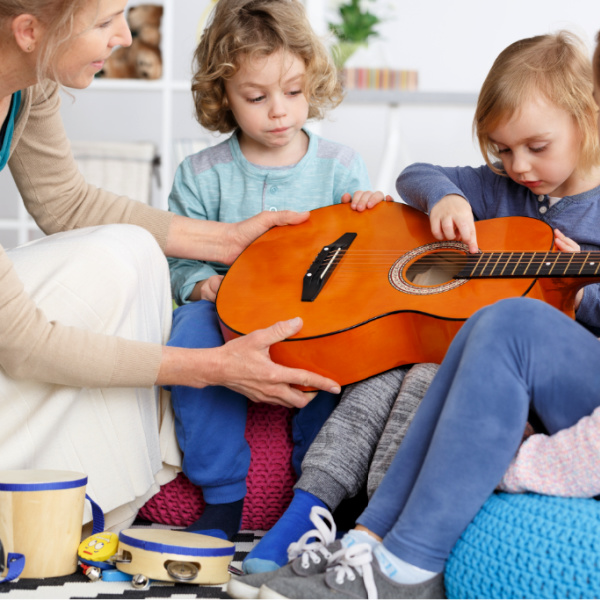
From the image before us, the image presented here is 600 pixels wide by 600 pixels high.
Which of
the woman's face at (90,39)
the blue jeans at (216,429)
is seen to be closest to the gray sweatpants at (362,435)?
the blue jeans at (216,429)

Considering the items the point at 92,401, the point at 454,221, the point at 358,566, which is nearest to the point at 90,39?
the point at 92,401

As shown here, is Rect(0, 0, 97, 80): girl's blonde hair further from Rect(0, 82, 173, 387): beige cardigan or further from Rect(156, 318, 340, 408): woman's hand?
Rect(156, 318, 340, 408): woman's hand

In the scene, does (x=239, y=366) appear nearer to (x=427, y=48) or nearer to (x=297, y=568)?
(x=297, y=568)

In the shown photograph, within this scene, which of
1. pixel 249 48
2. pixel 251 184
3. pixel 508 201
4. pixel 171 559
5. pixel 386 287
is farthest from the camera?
pixel 251 184

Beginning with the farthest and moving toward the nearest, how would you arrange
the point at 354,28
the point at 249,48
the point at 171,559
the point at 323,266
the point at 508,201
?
the point at 354,28, the point at 249,48, the point at 508,201, the point at 323,266, the point at 171,559

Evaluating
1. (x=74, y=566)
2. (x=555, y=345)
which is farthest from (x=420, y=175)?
(x=74, y=566)

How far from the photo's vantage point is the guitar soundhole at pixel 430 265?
1388 millimetres

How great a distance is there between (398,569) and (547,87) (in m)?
0.97

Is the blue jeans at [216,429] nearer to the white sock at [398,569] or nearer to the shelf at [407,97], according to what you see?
the white sock at [398,569]

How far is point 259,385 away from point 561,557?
565mm

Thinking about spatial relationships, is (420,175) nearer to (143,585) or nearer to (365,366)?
Answer: (365,366)

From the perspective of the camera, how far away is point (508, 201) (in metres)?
1.64

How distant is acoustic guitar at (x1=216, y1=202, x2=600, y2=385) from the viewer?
126cm

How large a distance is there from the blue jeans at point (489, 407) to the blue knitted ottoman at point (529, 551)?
0.09 ft
